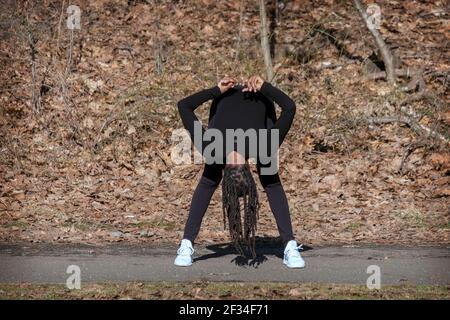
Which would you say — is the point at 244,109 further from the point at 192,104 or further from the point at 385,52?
the point at 385,52

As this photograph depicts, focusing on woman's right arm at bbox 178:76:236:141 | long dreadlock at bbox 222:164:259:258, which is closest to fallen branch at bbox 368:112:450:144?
long dreadlock at bbox 222:164:259:258

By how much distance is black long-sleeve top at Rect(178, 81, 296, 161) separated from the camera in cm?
729

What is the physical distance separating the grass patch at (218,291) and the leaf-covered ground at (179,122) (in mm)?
2388

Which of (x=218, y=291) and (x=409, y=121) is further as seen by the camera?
(x=409, y=121)

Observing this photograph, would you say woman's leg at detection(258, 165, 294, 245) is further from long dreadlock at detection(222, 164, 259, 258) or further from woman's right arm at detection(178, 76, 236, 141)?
woman's right arm at detection(178, 76, 236, 141)

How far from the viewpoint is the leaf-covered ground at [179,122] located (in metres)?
10.3

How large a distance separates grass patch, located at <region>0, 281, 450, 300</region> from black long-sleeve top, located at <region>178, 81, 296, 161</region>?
4.87 feet

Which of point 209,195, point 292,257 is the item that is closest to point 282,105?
point 209,195

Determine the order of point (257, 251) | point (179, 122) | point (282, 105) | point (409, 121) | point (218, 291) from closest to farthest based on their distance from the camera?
point (218, 291) < point (282, 105) < point (257, 251) < point (409, 121) < point (179, 122)

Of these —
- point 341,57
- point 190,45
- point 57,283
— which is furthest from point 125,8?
point 57,283

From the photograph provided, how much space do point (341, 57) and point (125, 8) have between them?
17.1 feet

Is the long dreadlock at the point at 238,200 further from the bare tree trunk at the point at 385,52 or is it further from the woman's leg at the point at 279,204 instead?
the bare tree trunk at the point at 385,52

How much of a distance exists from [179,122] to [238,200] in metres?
6.49

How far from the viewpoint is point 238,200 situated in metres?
7.38
